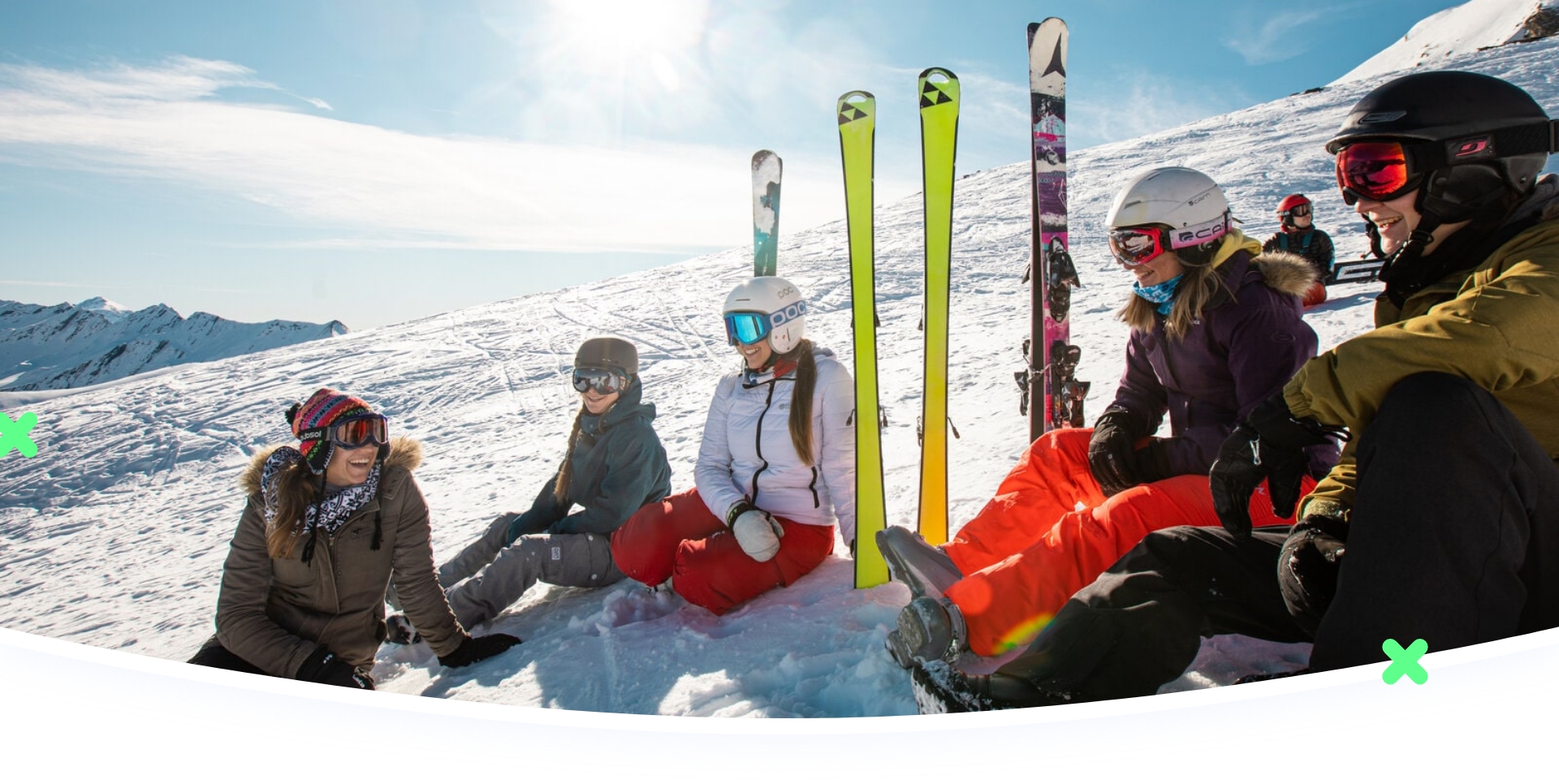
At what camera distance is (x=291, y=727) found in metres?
1.33

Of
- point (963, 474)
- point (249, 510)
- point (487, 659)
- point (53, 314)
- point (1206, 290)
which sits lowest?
point (487, 659)

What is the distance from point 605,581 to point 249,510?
4.35ft

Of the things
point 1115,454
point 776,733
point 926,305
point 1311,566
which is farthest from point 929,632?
point 926,305

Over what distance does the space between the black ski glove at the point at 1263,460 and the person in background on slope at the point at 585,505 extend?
7.66ft

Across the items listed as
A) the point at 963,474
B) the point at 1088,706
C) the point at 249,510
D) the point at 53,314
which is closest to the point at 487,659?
the point at 249,510

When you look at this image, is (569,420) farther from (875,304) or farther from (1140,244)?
(1140,244)

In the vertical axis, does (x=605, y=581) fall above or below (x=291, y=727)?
below

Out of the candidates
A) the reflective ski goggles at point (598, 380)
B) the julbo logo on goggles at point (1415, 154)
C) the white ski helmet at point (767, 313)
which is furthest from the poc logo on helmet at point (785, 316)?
the julbo logo on goggles at point (1415, 154)

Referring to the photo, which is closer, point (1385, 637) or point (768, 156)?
point (1385, 637)

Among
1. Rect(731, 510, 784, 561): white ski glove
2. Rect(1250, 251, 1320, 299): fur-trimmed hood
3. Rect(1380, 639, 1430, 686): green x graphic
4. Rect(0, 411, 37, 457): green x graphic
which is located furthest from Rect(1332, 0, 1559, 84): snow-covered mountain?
Rect(0, 411, 37, 457): green x graphic

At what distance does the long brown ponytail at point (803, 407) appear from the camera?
9.15 feet

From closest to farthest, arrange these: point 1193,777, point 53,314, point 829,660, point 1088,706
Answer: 1. point 1193,777
2. point 1088,706
3. point 829,660
4. point 53,314

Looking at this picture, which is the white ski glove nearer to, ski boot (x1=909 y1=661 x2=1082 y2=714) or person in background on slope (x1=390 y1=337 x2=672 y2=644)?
person in background on slope (x1=390 y1=337 x2=672 y2=644)

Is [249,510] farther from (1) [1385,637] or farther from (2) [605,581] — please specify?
(1) [1385,637]
